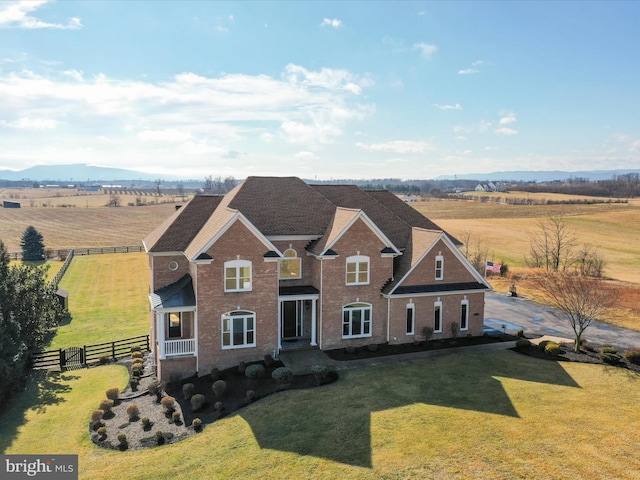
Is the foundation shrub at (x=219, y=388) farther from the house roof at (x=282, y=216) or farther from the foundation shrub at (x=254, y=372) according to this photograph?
the house roof at (x=282, y=216)

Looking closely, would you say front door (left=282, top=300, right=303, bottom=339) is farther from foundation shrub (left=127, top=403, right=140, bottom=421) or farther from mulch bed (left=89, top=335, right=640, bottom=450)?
foundation shrub (left=127, top=403, right=140, bottom=421)

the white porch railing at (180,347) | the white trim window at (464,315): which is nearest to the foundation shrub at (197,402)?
the white porch railing at (180,347)

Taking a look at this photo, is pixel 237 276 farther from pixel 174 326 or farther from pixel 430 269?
pixel 430 269

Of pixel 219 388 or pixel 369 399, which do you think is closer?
pixel 369 399

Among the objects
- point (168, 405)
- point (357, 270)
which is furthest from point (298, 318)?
point (168, 405)

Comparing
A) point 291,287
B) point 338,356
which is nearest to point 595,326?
point 338,356

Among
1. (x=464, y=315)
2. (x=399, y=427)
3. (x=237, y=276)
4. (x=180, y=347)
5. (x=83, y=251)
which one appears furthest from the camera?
(x=83, y=251)

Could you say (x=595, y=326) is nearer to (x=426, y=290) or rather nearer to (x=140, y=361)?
(x=426, y=290)
